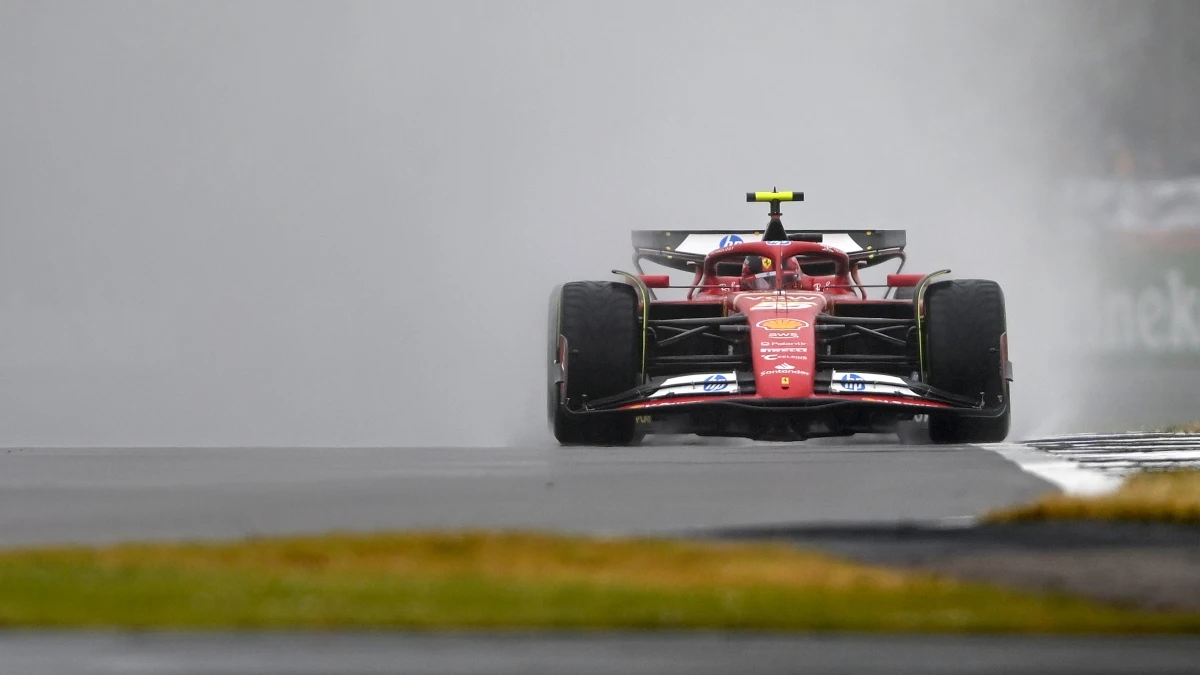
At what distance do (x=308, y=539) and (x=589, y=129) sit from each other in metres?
30.2

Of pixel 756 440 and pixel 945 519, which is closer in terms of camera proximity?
pixel 945 519

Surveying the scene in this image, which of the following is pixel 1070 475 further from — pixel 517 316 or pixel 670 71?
pixel 670 71

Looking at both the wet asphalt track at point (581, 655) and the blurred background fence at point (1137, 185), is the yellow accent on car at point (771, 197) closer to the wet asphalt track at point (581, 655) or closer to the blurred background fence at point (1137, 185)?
the blurred background fence at point (1137, 185)

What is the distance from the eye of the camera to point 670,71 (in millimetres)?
38031

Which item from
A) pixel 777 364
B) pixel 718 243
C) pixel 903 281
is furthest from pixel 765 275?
pixel 777 364

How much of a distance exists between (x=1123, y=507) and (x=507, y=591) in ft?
7.54

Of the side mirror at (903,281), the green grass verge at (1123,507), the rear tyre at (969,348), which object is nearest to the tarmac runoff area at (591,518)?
the green grass verge at (1123,507)

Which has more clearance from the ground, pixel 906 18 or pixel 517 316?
pixel 906 18

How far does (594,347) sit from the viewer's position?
11875 millimetres

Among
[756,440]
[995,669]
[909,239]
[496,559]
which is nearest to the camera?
[995,669]

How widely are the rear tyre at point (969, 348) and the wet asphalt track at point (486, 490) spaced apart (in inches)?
43.0

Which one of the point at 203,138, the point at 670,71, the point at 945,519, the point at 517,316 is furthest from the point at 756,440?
the point at 670,71

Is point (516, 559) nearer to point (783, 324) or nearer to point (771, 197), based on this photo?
point (783, 324)

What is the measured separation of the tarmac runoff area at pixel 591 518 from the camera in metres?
3.66
